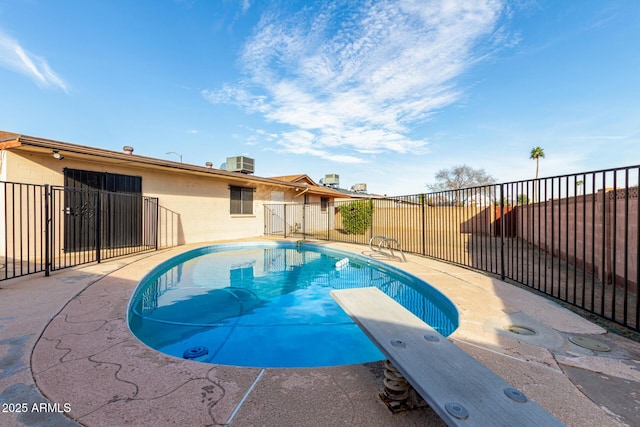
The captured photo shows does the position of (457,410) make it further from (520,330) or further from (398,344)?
(520,330)

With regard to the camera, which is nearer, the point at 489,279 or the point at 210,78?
the point at 489,279

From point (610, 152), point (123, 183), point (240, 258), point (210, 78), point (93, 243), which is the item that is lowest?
point (240, 258)

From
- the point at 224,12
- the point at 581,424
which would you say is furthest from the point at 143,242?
the point at 581,424

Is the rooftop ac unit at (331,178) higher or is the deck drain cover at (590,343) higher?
the rooftop ac unit at (331,178)

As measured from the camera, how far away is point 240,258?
8789mm

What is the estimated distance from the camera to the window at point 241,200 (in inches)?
483

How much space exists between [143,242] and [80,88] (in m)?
6.51

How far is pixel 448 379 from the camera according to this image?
4.46 ft

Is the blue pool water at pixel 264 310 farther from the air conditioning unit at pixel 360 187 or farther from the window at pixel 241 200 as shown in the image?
the air conditioning unit at pixel 360 187

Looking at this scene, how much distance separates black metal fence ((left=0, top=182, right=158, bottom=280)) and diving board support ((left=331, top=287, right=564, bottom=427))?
686 centimetres

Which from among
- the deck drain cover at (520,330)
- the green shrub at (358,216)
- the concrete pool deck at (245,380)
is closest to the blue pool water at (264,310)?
the deck drain cover at (520,330)

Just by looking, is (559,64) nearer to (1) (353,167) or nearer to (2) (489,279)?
(2) (489,279)

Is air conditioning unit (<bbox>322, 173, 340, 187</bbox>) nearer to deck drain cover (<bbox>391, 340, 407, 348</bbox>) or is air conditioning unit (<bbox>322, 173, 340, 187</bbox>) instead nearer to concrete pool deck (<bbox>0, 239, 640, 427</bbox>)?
concrete pool deck (<bbox>0, 239, 640, 427</bbox>)

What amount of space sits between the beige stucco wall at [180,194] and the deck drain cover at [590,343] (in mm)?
10498
